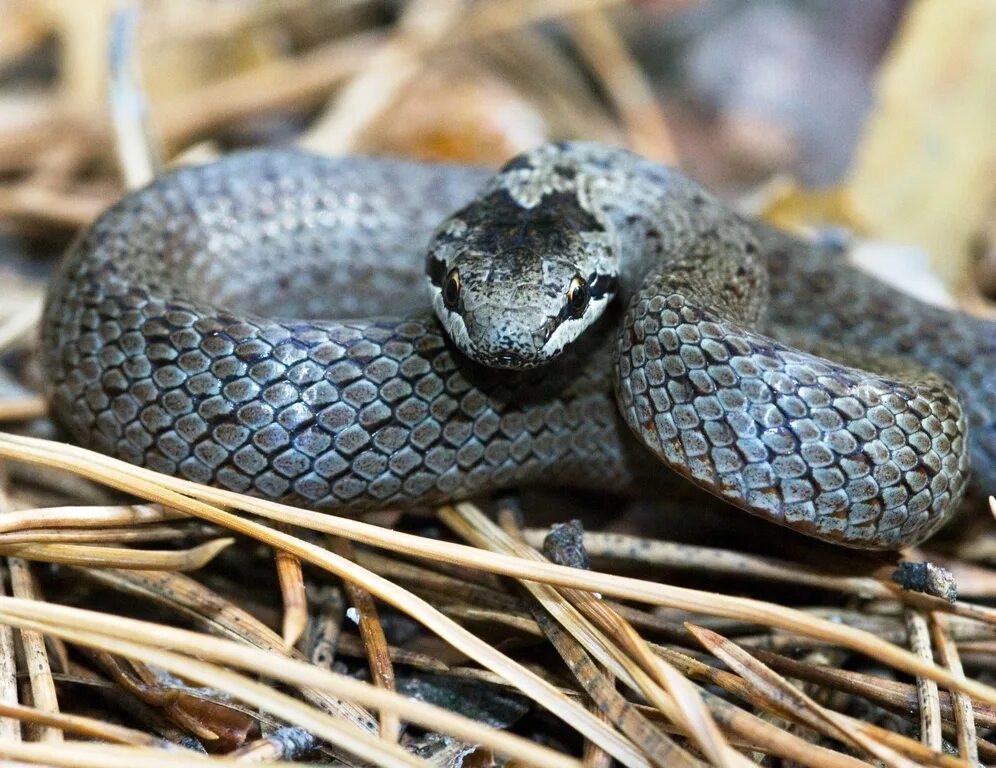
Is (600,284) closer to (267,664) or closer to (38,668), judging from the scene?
(267,664)

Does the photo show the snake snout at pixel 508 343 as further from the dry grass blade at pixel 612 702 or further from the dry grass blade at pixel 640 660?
the dry grass blade at pixel 612 702

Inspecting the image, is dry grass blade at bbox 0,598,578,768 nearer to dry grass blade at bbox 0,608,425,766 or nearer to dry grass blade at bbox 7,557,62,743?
dry grass blade at bbox 0,608,425,766

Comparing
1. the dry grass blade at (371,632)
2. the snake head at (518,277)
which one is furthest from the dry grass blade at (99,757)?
the snake head at (518,277)

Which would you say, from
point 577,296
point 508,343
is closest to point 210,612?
point 508,343

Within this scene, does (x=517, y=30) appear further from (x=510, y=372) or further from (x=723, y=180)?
(x=510, y=372)

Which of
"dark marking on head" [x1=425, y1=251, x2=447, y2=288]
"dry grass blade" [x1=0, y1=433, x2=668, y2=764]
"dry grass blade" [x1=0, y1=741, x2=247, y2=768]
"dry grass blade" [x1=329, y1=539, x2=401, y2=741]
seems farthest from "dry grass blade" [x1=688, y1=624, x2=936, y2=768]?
"dark marking on head" [x1=425, y1=251, x2=447, y2=288]

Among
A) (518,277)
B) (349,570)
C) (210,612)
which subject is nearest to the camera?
(349,570)

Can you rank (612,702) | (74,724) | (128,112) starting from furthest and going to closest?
(128,112) < (612,702) < (74,724)
